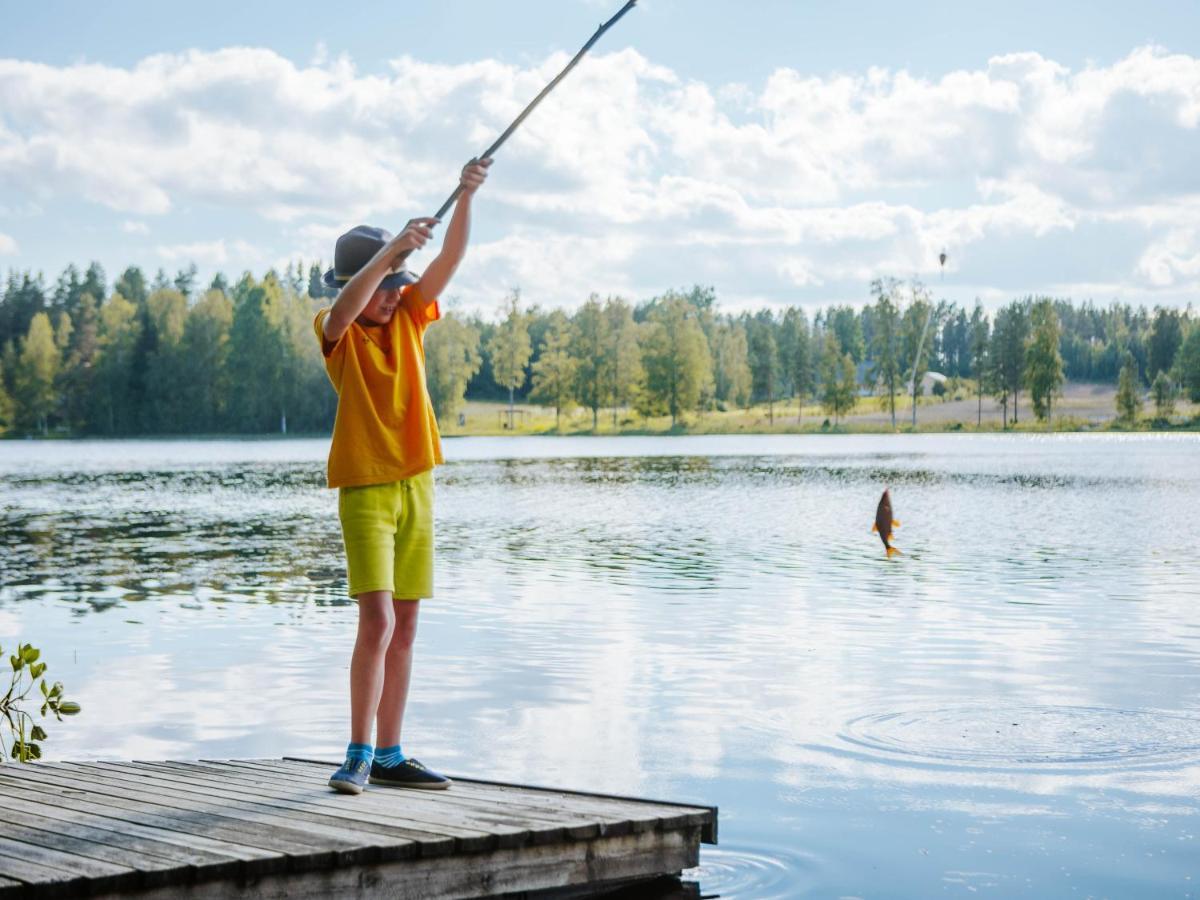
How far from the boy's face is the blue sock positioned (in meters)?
1.74

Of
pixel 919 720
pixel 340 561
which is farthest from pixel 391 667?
pixel 340 561

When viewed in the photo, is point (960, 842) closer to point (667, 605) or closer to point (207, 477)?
point (667, 605)

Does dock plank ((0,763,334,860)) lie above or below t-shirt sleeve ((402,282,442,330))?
below

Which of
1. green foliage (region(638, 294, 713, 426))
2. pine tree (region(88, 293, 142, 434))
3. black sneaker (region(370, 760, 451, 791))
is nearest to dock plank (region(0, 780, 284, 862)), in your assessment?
black sneaker (region(370, 760, 451, 791))

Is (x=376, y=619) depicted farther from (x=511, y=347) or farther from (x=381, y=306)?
(x=511, y=347)

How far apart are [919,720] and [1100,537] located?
1485 centimetres

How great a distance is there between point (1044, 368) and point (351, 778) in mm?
118472

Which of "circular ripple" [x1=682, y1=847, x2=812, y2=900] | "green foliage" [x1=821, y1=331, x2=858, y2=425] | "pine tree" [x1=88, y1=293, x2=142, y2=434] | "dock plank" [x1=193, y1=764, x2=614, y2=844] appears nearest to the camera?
"dock plank" [x1=193, y1=764, x2=614, y2=844]

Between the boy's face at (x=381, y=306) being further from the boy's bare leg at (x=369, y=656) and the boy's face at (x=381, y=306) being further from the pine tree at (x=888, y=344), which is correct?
the pine tree at (x=888, y=344)

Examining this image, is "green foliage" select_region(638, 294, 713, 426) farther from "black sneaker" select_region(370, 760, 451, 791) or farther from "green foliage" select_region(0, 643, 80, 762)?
"black sneaker" select_region(370, 760, 451, 791)

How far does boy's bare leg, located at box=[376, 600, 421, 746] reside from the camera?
5945 mm

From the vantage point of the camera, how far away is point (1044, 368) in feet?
389

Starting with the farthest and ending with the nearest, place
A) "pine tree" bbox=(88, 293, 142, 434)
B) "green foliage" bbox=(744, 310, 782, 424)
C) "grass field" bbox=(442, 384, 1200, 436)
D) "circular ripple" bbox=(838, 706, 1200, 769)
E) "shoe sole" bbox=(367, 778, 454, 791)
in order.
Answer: "green foliage" bbox=(744, 310, 782, 424)
"pine tree" bbox=(88, 293, 142, 434)
"grass field" bbox=(442, 384, 1200, 436)
"circular ripple" bbox=(838, 706, 1200, 769)
"shoe sole" bbox=(367, 778, 454, 791)

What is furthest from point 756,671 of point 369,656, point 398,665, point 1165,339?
point 1165,339
